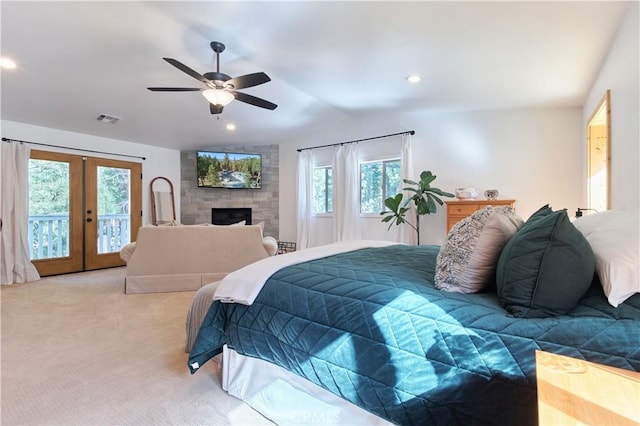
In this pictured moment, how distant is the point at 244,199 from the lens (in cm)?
658

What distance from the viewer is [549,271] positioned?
3.38 feet

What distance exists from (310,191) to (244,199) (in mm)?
1517

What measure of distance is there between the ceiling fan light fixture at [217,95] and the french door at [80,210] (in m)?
3.55

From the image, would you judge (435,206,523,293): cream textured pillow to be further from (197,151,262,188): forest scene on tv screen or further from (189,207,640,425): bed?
(197,151,262,188): forest scene on tv screen

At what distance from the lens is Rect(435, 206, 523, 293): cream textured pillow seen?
1313 millimetres

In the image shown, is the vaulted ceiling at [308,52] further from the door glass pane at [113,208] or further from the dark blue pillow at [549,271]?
the dark blue pillow at [549,271]

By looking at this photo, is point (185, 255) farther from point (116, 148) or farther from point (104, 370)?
point (116, 148)

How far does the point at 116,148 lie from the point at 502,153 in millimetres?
6369

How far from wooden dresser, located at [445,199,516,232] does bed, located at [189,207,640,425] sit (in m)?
2.62

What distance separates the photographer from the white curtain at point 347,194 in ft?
18.0

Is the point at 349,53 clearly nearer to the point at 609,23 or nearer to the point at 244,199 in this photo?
the point at 609,23

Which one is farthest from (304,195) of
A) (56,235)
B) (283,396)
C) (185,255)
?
(283,396)

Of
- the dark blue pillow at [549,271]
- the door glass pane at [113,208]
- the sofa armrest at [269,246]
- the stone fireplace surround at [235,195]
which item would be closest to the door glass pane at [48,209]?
the door glass pane at [113,208]

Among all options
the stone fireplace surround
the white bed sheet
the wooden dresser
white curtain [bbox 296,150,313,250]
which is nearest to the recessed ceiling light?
the stone fireplace surround
